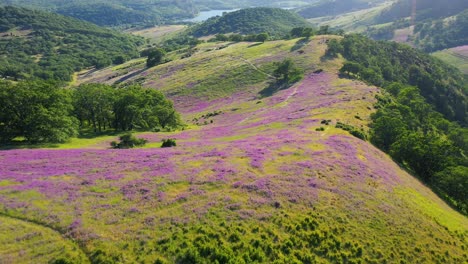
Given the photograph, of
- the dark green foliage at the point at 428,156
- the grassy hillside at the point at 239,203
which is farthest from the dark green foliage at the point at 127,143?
the dark green foliage at the point at 428,156

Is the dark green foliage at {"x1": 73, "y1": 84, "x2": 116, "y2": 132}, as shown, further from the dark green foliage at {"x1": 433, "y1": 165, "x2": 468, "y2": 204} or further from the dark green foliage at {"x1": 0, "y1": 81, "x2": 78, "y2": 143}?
the dark green foliage at {"x1": 433, "y1": 165, "x2": 468, "y2": 204}

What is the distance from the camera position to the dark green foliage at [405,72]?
129375 millimetres

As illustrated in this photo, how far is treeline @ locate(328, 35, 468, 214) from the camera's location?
2335 inches

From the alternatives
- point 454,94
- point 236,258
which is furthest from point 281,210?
point 454,94

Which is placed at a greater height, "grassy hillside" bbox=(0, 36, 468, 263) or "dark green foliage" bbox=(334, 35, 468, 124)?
"grassy hillside" bbox=(0, 36, 468, 263)

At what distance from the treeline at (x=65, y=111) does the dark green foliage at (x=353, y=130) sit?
148 ft

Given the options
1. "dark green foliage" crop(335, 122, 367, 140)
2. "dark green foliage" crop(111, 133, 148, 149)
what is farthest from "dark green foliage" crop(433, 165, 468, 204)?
"dark green foliage" crop(111, 133, 148, 149)

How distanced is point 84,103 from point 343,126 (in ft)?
200

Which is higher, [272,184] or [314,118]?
[272,184]

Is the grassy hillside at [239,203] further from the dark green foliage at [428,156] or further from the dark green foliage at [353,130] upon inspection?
the dark green foliage at [428,156]

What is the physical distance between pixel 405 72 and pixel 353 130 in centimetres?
11504

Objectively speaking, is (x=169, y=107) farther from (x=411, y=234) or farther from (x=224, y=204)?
(x=411, y=234)

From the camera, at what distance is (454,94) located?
475 ft

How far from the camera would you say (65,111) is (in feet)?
216
